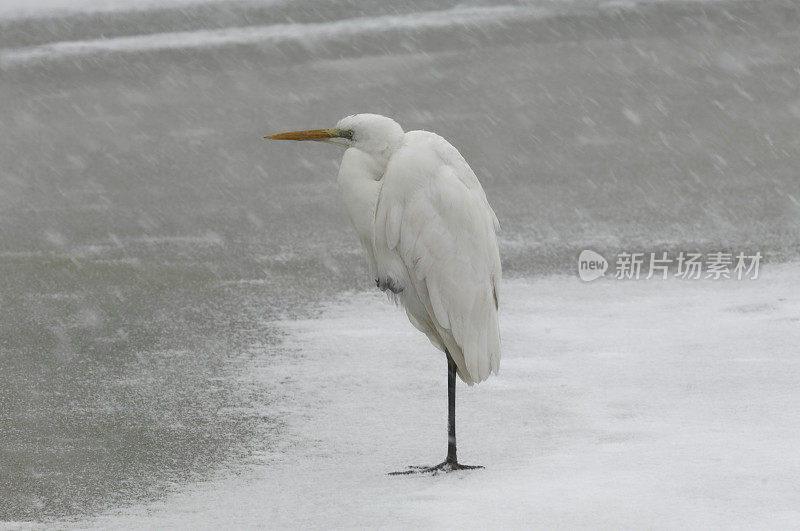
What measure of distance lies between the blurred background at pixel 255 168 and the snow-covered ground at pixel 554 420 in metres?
0.26

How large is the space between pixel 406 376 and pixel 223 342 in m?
0.99

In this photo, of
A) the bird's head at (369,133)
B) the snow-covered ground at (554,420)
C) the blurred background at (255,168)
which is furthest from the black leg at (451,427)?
the bird's head at (369,133)

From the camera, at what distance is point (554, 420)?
14.8 feet

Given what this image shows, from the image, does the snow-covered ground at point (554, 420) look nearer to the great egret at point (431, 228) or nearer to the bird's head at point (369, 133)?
the great egret at point (431, 228)

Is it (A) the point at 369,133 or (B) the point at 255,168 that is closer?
(A) the point at 369,133

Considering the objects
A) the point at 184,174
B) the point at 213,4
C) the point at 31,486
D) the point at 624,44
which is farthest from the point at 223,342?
the point at 213,4

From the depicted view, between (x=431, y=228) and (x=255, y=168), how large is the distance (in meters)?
4.99

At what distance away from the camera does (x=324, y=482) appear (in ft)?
13.0

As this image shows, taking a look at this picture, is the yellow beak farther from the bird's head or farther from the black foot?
the black foot

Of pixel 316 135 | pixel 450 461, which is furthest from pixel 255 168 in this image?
pixel 450 461

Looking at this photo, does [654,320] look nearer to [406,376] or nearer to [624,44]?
[406,376]

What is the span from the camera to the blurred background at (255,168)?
15.8 ft

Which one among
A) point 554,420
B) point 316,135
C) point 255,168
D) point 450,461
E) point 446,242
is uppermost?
point 316,135

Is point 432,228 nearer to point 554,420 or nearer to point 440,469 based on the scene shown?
point 440,469
